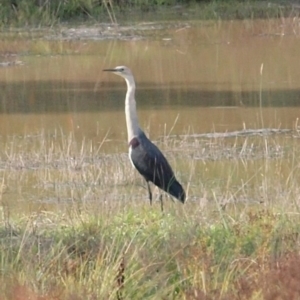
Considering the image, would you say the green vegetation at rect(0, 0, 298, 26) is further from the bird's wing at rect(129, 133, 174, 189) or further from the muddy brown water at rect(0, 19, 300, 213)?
the bird's wing at rect(129, 133, 174, 189)

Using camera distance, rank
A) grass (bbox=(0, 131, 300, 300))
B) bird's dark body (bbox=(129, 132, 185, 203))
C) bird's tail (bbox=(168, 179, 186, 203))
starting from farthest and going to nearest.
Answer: bird's dark body (bbox=(129, 132, 185, 203)), bird's tail (bbox=(168, 179, 186, 203)), grass (bbox=(0, 131, 300, 300))

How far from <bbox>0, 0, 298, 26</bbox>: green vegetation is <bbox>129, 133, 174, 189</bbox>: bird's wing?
1760 centimetres

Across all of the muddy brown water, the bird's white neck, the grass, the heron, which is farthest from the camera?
the muddy brown water

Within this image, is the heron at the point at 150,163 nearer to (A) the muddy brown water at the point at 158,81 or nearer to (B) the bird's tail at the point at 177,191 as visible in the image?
(B) the bird's tail at the point at 177,191

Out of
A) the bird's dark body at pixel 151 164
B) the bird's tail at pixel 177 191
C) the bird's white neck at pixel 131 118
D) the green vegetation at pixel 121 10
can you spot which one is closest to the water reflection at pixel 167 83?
the green vegetation at pixel 121 10

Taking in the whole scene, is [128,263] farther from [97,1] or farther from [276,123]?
[97,1]

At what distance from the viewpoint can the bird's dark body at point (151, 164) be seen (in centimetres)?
800

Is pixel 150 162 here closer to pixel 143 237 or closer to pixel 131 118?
pixel 131 118

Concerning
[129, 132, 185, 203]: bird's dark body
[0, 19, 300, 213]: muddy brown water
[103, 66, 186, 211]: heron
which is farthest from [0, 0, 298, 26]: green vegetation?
[129, 132, 185, 203]: bird's dark body

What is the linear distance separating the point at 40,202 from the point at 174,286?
3913 mm

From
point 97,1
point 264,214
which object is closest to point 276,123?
point 264,214

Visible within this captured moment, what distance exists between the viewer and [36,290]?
16.1 feet

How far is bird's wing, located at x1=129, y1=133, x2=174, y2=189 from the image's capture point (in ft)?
26.5

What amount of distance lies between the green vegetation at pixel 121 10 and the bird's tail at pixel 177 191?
59.8 feet
